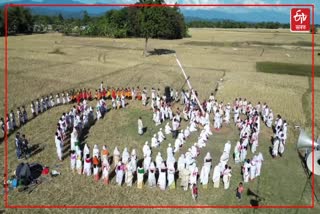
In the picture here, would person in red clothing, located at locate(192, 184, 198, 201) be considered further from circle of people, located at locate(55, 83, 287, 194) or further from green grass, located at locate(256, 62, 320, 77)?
green grass, located at locate(256, 62, 320, 77)

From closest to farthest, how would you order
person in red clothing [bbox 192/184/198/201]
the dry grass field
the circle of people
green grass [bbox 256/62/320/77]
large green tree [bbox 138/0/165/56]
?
person in red clothing [bbox 192/184/198/201], the dry grass field, the circle of people, green grass [bbox 256/62/320/77], large green tree [bbox 138/0/165/56]

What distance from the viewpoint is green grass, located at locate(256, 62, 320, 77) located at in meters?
41.2

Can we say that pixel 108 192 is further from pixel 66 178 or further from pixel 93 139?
pixel 93 139

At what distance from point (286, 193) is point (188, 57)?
3827 centimetres

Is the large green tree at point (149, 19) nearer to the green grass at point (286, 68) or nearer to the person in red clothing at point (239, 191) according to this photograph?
the green grass at point (286, 68)

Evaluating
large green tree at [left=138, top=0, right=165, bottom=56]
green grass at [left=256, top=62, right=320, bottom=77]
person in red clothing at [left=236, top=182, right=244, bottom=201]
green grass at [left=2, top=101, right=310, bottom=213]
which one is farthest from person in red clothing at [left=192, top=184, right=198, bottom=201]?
large green tree at [left=138, top=0, right=165, bottom=56]

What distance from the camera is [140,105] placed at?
84.6 feet

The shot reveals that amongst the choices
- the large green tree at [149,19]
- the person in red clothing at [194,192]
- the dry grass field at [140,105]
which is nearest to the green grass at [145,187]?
the dry grass field at [140,105]

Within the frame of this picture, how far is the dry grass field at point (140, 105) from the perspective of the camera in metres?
14.1

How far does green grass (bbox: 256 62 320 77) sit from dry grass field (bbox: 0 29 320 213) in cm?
179

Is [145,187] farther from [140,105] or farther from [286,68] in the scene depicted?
[286,68]

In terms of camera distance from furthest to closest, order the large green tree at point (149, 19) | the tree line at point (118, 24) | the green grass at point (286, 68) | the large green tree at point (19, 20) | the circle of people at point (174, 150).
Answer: the large green tree at point (19, 20), the tree line at point (118, 24), the large green tree at point (149, 19), the green grass at point (286, 68), the circle of people at point (174, 150)

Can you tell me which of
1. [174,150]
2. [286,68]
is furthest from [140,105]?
[286,68]

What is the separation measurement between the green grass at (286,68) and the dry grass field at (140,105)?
5.89 feet
